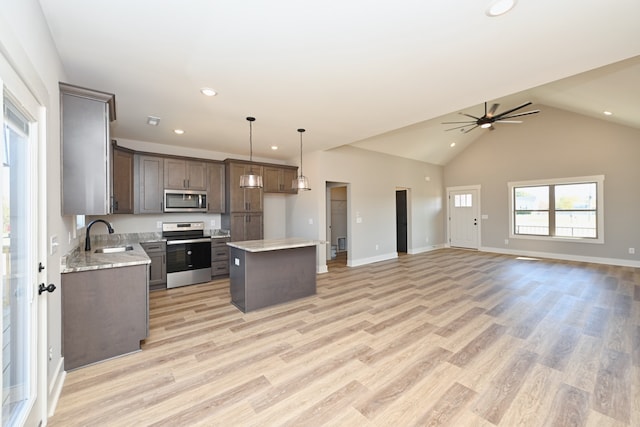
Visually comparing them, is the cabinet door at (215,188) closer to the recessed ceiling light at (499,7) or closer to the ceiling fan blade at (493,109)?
the recessed ceiling light at (499,7)

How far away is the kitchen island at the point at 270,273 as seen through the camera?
3.54 m

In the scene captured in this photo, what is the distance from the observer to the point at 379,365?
2303 millimetres

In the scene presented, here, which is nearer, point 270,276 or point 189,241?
point 270,276

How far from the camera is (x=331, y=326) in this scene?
3068mm

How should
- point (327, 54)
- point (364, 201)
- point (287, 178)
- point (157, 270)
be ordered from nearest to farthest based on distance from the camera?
point (327, 54) → point (157, 270) → point (287, 178) → point (364, 201)

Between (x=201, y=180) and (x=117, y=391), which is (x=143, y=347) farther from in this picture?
(x=201, y=180)

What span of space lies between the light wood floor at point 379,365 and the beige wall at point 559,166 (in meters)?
2.84

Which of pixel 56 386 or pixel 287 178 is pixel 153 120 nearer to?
pixel 287 178

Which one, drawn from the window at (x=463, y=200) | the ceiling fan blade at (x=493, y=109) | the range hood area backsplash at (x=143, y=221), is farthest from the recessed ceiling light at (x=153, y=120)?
the window at (x=463, y=200)

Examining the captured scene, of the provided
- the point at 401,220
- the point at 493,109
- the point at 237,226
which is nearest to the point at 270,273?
the point at 237,226

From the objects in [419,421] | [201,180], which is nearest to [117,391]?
[419,421]

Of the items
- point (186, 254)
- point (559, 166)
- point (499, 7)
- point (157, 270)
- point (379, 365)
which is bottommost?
point (379, 365)

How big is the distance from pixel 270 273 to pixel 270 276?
1.7 inches

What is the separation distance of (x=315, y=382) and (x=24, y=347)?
6.26ft
